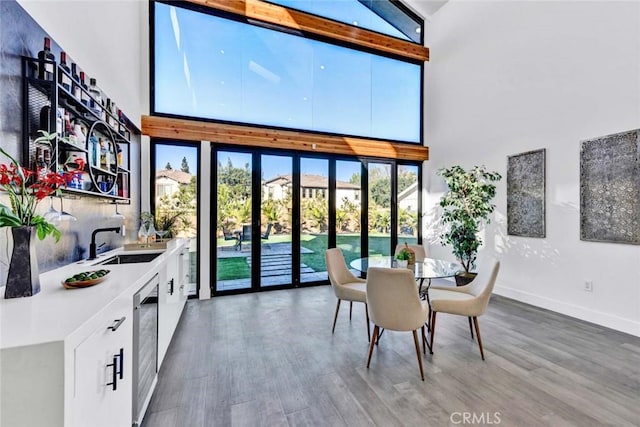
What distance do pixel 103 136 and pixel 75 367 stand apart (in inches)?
92.6

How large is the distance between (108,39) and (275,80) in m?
2.53

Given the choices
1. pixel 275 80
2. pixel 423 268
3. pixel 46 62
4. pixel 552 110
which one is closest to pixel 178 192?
pixel 275 80

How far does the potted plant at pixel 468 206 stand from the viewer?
4.39 m

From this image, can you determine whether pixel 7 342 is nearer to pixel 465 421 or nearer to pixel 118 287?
pixel 118 287

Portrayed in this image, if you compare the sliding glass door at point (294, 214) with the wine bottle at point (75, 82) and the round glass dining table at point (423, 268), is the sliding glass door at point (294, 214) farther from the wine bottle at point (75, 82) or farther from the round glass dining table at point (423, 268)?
the wine bottle at point (75, 82)

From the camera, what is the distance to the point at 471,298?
105 inches

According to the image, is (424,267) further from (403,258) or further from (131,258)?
(131,258)

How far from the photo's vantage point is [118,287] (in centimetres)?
148

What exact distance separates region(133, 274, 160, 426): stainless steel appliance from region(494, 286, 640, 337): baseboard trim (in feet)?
15.2

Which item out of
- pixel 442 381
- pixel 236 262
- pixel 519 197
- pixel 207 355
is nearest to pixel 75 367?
pixel 207 355

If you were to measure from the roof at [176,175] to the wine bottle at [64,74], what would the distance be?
2.44 metres

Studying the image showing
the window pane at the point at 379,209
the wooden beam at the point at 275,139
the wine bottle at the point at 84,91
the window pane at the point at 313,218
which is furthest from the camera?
the window pane at the point at 379,209

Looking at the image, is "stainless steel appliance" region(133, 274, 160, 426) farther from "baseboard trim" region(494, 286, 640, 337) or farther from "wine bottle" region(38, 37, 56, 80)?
"baseboard trim" region(494, 286, 640, 337)

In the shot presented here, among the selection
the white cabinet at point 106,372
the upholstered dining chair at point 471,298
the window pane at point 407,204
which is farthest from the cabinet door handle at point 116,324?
the window pane at point 407,204
